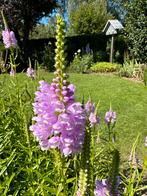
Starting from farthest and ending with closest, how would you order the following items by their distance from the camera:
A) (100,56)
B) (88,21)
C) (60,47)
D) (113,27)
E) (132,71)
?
(88,21), (100,56), (113,27), (132,71), (60,47)

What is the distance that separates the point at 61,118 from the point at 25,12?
20.9m

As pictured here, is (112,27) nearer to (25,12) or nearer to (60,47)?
(25,12)

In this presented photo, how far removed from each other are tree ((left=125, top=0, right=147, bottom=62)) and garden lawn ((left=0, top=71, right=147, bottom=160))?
14.3ft

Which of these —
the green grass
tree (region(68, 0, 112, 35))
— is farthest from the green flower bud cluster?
tree (region(68, 0, 112, 35))

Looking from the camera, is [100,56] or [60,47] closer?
[60,47]

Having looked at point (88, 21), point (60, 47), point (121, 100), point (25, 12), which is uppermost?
point (25, 12)

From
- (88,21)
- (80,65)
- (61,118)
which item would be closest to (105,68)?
(80,65)

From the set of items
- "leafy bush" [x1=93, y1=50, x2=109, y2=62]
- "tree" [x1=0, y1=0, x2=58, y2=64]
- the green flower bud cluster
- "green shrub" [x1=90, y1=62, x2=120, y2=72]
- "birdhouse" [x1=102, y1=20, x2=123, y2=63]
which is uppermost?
"tree" [x1=0, y1=0, x2=58, y2=64]

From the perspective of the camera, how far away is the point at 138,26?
18.9 meters

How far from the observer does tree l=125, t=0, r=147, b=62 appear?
18500 mm

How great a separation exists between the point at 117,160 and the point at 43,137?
0.37 metres

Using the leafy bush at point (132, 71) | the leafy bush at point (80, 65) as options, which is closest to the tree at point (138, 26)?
the leafy bush at point (80, 65)

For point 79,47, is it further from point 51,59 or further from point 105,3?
point 105,3

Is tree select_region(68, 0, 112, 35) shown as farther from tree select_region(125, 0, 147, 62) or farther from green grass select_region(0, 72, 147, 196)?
green grass select_region(0, 72, 147, 196)
